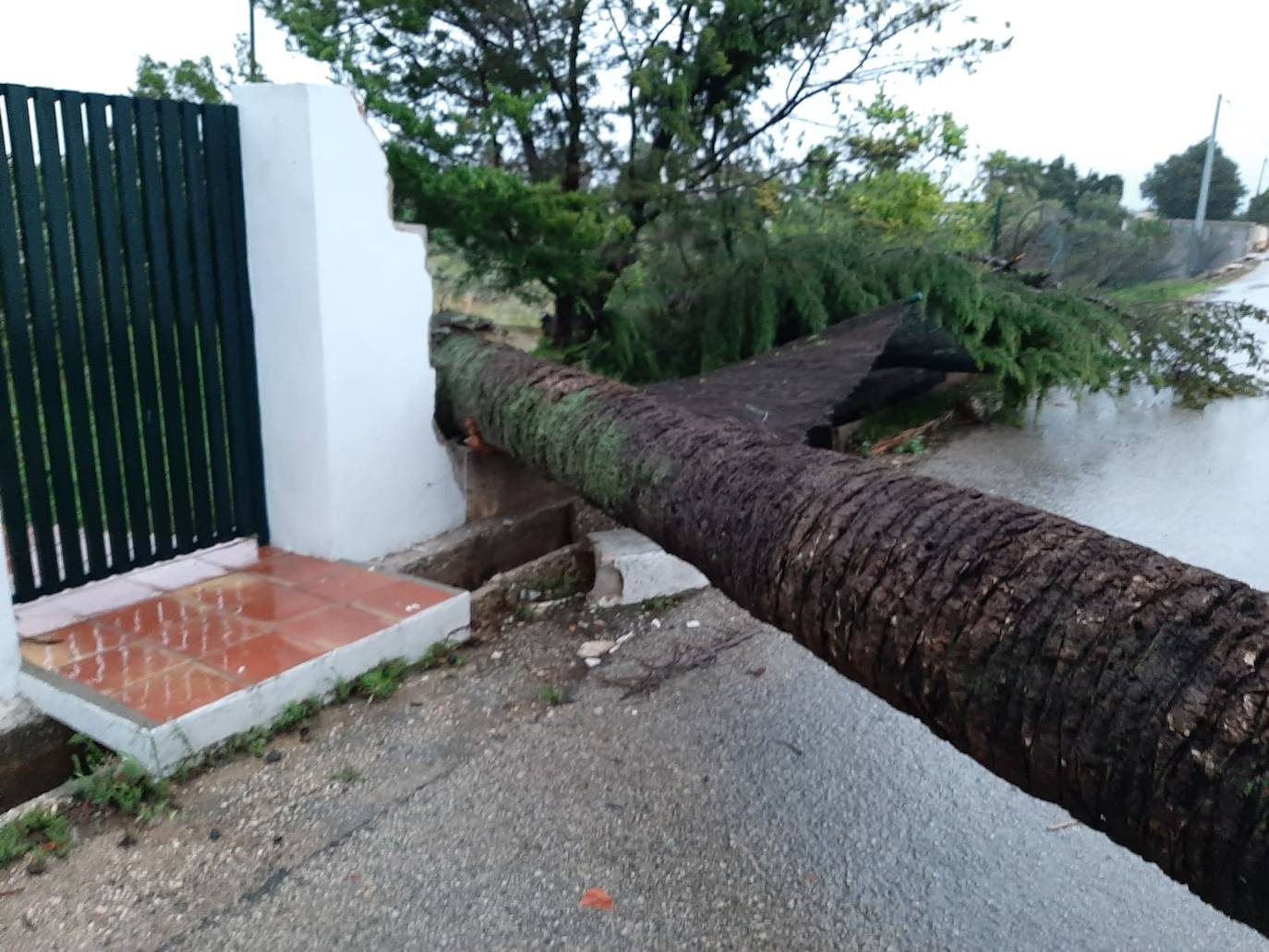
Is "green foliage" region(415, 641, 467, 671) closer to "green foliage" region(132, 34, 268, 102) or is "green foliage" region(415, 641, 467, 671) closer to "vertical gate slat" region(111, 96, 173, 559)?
"vertical gate slat" region(111, 96, 173, 559)

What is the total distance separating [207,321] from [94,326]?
43cm

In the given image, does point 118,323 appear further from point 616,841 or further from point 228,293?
point 616,841

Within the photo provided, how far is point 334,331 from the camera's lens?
3711 millimetres

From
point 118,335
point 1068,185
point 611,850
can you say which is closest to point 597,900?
point 611,850

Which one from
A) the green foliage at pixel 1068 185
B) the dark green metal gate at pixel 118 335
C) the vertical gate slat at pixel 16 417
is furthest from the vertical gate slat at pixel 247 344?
the green foliage at pixel 1068 185

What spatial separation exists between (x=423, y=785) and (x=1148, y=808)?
193 centimetres

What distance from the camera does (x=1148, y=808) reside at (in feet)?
4.71

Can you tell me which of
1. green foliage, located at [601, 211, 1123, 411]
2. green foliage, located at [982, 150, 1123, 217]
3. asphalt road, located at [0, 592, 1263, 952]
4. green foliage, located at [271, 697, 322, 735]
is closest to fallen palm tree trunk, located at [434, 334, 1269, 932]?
asphalt road, located at [0, 592, 1263, 952]

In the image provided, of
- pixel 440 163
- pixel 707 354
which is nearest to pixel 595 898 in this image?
pixel 440 163

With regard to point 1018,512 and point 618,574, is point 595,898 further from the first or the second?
point 618,574

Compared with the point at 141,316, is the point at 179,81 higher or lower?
higher

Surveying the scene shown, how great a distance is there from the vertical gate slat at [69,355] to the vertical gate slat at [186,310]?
0.37 metres

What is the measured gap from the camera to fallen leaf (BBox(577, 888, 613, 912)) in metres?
2.26

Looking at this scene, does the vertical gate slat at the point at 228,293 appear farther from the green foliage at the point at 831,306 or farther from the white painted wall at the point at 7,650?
the green foliage at the point at 831,306
